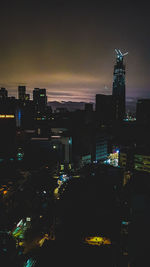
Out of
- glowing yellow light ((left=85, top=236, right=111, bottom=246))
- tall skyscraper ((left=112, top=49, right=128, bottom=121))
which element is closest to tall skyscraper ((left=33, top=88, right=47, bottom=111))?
tall skyscraper ((left=112, top=49, right=128, bottom=121))

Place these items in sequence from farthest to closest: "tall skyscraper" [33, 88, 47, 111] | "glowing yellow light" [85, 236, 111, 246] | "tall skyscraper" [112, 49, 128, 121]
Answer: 1. "tall skyscraper" [112, 49, 128, 121]
2. "tall skyscraper" [33, 88, 47, 111]
3. "glowing yellow light" [85, 236, 111, 246]

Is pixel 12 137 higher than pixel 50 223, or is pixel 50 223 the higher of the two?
pixel 12 137

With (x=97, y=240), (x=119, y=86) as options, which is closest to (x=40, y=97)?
(x=119, y=86)

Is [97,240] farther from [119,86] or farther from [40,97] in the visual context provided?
[119,86]

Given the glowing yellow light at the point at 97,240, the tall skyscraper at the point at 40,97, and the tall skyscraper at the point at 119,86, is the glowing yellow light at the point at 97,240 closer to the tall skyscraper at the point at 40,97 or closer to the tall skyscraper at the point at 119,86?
the tall skyscraper at the point at 40,97

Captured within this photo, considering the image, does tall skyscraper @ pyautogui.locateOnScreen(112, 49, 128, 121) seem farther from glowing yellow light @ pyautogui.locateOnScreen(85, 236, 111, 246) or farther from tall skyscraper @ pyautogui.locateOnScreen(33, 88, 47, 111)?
glowing yellow light @ pyautogui.locateOnScreen(85, 236, 111, 246)

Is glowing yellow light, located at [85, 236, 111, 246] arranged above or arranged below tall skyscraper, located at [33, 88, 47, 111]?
below

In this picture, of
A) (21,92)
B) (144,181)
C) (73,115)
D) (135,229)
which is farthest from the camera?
(21,92)

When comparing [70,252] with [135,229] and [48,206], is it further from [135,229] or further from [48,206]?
[135,229]

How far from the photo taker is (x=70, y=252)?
8.48m

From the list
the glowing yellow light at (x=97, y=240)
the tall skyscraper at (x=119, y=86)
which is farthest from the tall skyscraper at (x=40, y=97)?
the glowing yellow light at (x=97, y=240)

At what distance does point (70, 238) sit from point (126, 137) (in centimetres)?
4162

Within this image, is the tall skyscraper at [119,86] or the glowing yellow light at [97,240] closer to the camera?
the glowing yellow light at [97,240]

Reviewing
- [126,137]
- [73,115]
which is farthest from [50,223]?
[126,137]
